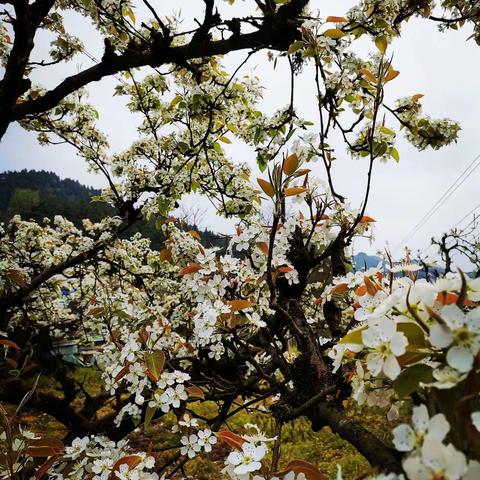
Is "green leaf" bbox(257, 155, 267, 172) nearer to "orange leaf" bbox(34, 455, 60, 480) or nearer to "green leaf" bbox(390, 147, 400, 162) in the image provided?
"green leaf" bbox(390, 147, 400, 162)

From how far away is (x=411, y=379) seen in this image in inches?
22.2

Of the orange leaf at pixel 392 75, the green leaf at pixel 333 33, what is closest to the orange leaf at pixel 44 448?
the orange leaf at pixel 392 75

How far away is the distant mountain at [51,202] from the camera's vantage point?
22.8m

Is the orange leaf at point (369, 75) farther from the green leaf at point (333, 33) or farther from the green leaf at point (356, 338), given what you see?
the green leaf at point (356, 338)

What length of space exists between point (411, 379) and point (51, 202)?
1303 inches

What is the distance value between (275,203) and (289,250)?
881mm

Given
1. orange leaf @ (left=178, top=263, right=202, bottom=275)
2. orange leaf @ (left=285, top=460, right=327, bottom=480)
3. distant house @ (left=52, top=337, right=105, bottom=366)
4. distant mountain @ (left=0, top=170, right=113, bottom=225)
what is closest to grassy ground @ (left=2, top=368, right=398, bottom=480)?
distant house @ (left=52, top=337, right=105, bottom=366)

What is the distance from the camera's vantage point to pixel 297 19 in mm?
2113

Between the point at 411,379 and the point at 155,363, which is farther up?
the point at 411,379

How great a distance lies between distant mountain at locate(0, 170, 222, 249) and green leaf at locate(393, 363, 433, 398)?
5.00ft

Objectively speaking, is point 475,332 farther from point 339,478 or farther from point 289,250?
point 289,250

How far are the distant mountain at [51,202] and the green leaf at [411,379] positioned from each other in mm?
1525

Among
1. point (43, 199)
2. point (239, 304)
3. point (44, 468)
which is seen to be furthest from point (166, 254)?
point (43, 199)

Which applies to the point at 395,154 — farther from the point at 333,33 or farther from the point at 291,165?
the point at 291,165
